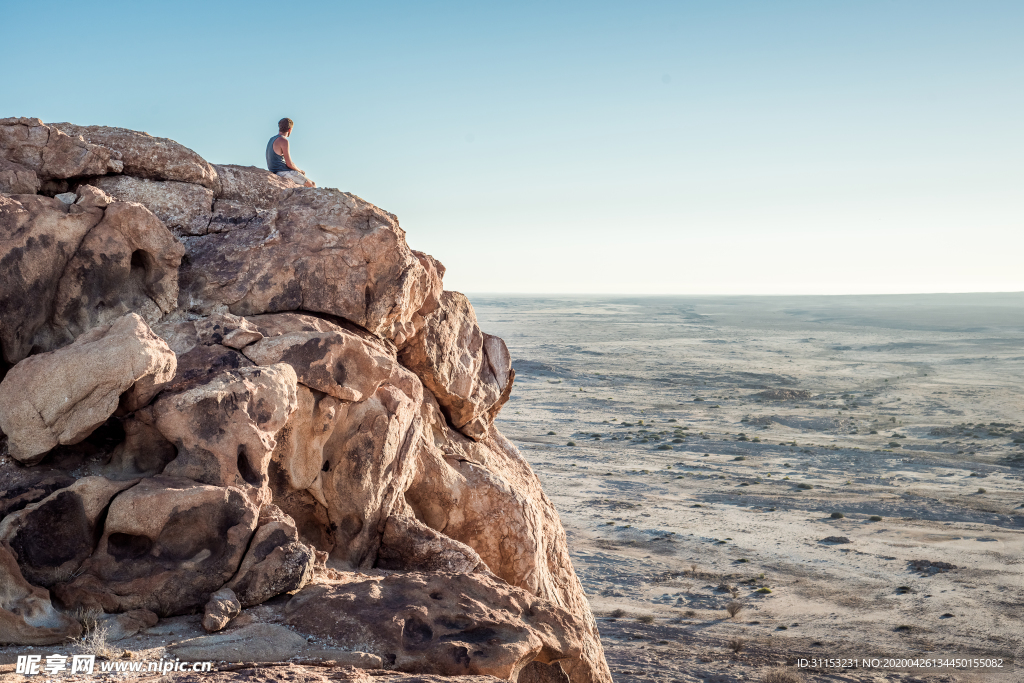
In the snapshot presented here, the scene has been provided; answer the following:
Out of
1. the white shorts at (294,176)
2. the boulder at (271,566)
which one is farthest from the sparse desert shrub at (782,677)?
the white shorts at (294,176)

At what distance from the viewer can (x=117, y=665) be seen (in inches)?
218

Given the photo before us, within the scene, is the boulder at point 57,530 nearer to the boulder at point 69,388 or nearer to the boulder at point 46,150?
the boulder at point 69,388

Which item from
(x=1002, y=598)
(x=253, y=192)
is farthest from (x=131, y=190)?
(x=1002, y=598)

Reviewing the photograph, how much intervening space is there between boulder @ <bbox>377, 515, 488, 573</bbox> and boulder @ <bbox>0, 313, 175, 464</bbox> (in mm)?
3163

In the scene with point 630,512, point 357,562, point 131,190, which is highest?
point 131,190

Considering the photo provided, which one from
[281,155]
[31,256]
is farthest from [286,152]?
[31,256]

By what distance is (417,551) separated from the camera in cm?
859

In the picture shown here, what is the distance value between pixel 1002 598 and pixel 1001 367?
3120 inches

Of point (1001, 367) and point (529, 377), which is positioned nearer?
point (529, 377)

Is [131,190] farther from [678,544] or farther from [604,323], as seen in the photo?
[604,323]

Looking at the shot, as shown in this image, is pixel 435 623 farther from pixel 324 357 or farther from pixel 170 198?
pixel 170 198

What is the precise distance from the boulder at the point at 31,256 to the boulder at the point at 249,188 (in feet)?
7.96

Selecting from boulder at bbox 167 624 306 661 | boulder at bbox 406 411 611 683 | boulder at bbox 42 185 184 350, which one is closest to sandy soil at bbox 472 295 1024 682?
boulder at bbox 406 411 611 683

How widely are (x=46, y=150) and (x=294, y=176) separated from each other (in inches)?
141
